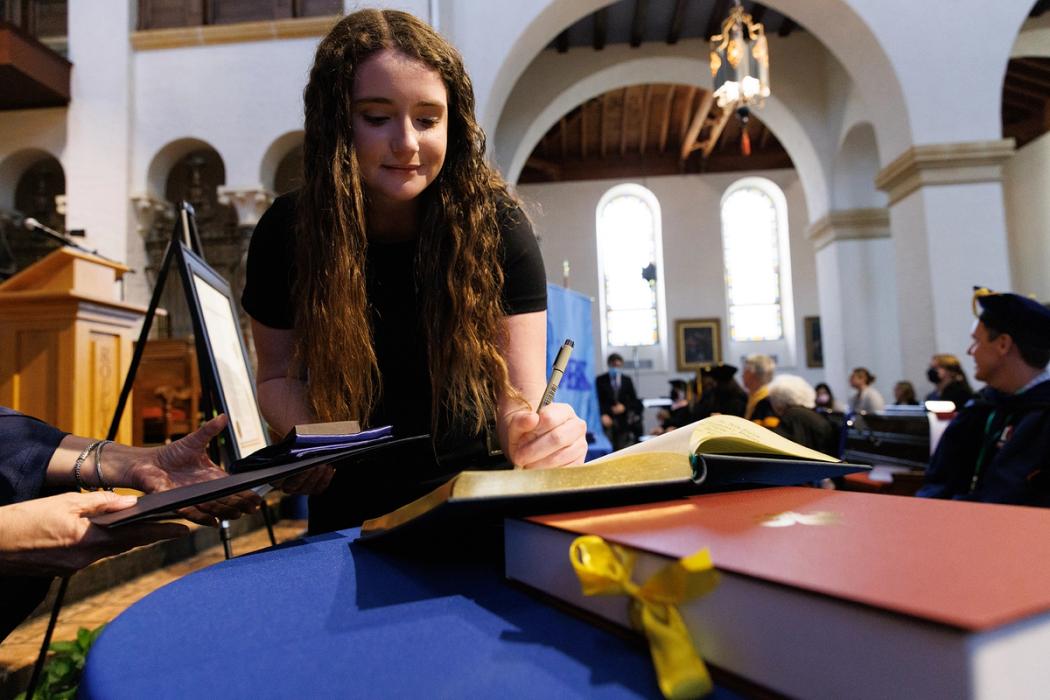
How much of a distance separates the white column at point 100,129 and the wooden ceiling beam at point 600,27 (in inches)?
229

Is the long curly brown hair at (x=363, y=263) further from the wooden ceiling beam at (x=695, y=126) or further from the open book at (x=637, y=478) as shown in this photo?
the wooden ceiling beam at (x=695, y=126)

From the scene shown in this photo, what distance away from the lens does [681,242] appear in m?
14.9

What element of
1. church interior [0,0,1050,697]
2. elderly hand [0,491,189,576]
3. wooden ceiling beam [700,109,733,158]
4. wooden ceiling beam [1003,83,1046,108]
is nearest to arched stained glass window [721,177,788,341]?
wooden ceiling beam [700,109,733,158]

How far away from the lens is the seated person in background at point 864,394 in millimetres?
8250

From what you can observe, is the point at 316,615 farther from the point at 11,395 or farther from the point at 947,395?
the point at 947,395

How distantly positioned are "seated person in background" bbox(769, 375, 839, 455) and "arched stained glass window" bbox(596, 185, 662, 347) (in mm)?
10558

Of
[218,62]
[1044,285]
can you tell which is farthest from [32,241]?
[1044,285]

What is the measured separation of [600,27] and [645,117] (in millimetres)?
4115

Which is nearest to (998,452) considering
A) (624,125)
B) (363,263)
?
(363,263)

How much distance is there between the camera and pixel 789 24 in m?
9.73

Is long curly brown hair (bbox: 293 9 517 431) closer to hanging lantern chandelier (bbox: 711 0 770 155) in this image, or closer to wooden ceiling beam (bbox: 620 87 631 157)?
hanging lantern chandelier (bbox: 711 0 770 155)

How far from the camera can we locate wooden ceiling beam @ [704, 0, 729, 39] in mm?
9188

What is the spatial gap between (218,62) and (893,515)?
9125 millimetres

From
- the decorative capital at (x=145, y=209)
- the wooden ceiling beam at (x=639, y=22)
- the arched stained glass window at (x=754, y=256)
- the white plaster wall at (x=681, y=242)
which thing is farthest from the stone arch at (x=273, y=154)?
the arched stained glass window at (x=754, y=256)
